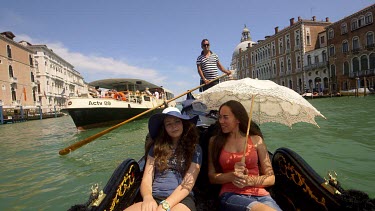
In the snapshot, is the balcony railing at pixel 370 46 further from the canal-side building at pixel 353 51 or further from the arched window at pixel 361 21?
the arched window at pixel 361 21

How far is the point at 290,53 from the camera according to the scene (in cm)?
4172

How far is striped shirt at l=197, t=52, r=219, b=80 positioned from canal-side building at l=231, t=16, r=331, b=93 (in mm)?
35924

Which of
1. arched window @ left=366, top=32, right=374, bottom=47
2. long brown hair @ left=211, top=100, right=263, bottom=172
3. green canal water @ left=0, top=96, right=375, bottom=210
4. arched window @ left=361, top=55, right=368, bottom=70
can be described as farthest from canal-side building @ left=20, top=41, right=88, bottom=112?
long brown hair @ left=211, top=100, right=263, bottom=172

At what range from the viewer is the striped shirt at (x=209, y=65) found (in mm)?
4500

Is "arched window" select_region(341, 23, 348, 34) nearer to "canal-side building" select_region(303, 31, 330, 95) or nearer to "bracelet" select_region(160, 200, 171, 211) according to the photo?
"canal-side building" select_region(303, 31, 330, 95)

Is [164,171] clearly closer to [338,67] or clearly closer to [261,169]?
[261,169]

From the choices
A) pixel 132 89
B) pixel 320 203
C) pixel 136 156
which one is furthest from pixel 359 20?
pixel 320 203

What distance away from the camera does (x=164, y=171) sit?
2.12 m

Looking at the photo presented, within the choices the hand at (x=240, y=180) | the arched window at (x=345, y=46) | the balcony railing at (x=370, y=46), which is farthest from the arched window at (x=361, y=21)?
the hand at (x=240, y=180)

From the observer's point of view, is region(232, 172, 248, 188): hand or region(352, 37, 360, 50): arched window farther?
region(352, 37, 360, 50): arched window

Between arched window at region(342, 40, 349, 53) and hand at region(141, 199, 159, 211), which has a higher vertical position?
arched window at region(342, 40, 349, 53)

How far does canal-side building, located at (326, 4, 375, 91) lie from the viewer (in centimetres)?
2823

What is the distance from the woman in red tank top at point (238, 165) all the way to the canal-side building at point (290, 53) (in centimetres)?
3815

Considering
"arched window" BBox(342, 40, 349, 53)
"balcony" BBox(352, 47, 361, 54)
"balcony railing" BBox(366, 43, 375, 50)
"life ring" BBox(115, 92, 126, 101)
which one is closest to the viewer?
"life ring" BBox(115, 92, 126, 101)
